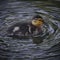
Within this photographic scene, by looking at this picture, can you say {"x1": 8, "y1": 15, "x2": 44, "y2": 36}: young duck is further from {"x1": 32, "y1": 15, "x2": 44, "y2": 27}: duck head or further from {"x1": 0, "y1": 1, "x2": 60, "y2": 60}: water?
{"x1": 0, "y1": 1, "x2": 60, "y2": 60}: water

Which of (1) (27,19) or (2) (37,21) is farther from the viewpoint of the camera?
(1) (27,19)

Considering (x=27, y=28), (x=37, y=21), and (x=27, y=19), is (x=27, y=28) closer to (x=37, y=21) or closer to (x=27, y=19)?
(x=37, y=21)

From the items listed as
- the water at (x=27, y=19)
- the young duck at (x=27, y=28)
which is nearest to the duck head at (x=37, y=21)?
the young duck at (x=27, y=28)

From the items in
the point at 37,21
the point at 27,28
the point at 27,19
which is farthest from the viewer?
the point at 27,19

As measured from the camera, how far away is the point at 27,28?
5.81 meters

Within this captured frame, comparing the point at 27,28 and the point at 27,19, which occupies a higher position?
the point at 27,28

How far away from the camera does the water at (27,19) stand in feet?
16.7

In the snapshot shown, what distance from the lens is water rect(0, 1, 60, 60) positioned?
5.08 metres

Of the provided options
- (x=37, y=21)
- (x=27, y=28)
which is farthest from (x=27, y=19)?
(x=27, y=28)

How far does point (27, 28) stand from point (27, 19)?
1.86 feet

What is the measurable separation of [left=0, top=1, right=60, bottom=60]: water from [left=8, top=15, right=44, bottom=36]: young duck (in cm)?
12

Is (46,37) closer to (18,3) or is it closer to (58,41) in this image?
(58,41)

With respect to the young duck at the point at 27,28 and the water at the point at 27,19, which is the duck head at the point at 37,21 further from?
the water at the point at 27,19

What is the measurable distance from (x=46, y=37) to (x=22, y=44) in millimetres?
492
